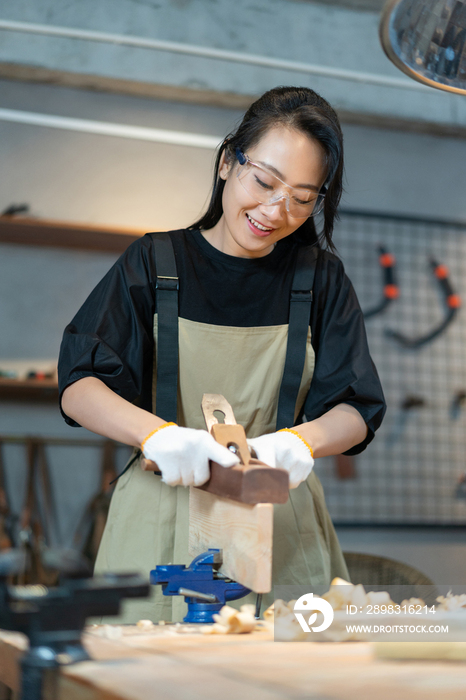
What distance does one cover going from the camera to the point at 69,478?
10.8ft

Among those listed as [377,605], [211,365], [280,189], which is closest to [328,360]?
[211,365]

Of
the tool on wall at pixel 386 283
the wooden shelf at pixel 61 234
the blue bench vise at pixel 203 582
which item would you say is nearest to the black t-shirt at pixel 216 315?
the blue bench vise at pixel 203 582

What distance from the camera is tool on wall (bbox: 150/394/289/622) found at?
87 cm

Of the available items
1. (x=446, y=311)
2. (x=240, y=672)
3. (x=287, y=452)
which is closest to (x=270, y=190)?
(x=287, y=452)

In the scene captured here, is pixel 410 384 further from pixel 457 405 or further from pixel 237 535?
pixel 237 535

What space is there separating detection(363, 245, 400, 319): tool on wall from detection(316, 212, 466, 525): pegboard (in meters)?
0.03

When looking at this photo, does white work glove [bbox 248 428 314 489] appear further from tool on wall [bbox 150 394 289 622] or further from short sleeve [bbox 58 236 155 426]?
short sleeve [bbox 58 236 155 426]

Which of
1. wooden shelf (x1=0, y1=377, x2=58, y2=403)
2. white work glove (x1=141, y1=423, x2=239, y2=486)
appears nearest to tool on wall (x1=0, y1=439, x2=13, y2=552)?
wooden shelf (x1=0, y1=377, x2=58, y2=403)

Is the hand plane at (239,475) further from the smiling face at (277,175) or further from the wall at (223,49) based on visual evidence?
the wall at (223,49)

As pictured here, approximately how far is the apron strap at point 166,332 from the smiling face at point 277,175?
162mm

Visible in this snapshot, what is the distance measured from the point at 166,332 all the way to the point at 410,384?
2379 mm

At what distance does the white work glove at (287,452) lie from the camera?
1106 mm

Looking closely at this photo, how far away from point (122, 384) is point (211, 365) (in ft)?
0.74

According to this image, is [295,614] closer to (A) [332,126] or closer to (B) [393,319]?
(A) [332,126]
